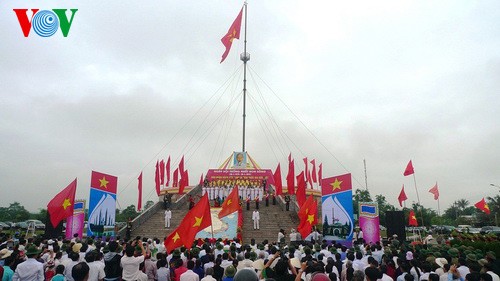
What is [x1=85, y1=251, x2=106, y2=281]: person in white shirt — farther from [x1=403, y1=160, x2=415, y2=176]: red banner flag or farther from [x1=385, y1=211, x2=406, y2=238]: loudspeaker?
[x1=403, y1=160, x2=415, y2=176]: red banner flag

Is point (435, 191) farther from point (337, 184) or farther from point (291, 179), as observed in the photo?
point (337, 184)

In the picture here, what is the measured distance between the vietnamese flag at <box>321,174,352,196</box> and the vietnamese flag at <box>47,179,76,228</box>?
10.2m

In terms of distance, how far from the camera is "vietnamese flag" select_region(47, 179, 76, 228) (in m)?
12.1

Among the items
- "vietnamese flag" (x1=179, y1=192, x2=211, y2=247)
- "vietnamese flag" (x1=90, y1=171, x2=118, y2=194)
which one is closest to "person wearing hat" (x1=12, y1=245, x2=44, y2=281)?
"vietnamese flag" (x1=179, y1=192, x2=211, y2=247)

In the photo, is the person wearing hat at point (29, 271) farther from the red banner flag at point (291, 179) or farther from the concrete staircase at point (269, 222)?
the red banner flag at point (291, 179)

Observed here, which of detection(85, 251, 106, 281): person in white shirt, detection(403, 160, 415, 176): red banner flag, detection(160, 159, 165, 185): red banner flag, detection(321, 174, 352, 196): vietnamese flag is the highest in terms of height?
detection(160, 159, 165, 185): red banner flag

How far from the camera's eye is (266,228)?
2100 centimetres

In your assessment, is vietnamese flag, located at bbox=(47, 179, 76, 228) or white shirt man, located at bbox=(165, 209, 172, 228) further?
white shirt man, located at bbox=(165, 209, 172, 228)

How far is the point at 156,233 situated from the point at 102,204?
22.6 ft

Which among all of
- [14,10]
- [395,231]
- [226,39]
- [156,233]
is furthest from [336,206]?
[226,39]

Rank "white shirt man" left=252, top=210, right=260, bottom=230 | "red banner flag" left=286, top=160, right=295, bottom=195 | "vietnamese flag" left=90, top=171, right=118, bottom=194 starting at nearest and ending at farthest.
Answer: "vietnamese flag" left=90, top=171, right=118, bottom=194, "white shirt man" left=252, top=210, right=260, bottom=230, "red banner flag" left=286, top=160, right=295, bottom=195

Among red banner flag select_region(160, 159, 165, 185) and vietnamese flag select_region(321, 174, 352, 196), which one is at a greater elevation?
red banner flag select_region(160, 159, 165, 185)

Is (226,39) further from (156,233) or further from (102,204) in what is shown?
(102,204)

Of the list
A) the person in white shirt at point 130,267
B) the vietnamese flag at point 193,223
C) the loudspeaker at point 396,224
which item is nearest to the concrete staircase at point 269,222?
the loudspeaker at point 396,224
